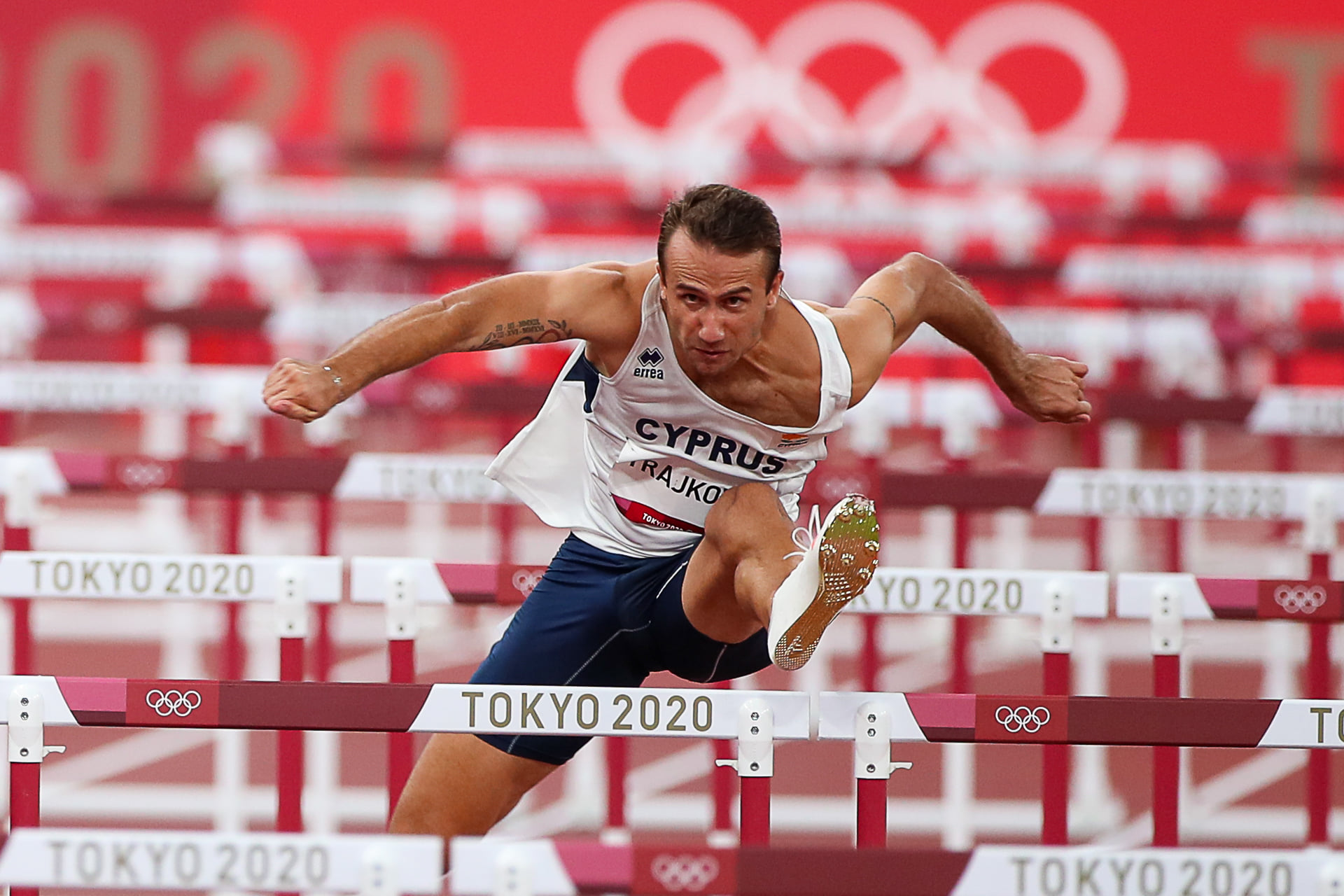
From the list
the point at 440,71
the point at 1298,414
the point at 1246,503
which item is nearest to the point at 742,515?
the point at 1246,503

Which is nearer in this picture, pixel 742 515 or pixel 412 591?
pixel 742 515

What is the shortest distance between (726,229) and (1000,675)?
351 cm

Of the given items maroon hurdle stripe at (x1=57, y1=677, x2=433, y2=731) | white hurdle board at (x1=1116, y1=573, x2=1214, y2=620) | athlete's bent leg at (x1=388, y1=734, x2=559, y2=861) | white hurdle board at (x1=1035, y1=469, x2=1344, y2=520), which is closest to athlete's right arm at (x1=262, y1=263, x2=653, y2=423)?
maroon hurdle stripe at (x1=57, y1=677, x2=433, y2=731)

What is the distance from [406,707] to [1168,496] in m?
2.07

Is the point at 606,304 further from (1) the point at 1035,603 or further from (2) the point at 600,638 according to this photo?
(1) the point at 1035,603

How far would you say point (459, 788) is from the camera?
3176 mm

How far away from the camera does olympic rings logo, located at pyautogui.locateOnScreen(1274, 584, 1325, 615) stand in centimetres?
333

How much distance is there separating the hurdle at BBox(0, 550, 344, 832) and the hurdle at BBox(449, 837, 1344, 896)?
39.5 inches

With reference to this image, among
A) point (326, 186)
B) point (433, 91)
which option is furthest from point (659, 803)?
point (433, 91)

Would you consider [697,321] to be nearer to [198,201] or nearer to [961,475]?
[961,475]

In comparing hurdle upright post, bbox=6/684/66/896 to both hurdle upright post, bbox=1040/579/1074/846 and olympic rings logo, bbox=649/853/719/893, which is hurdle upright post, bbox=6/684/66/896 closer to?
olympic rings logo, bbox=649/853/719/893

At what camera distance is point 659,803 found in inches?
194

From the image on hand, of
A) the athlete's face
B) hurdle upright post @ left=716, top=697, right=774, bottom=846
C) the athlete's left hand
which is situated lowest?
hurdle upright post @ left=716, top=697, right=774, bottom=846

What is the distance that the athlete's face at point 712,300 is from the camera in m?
2.95
